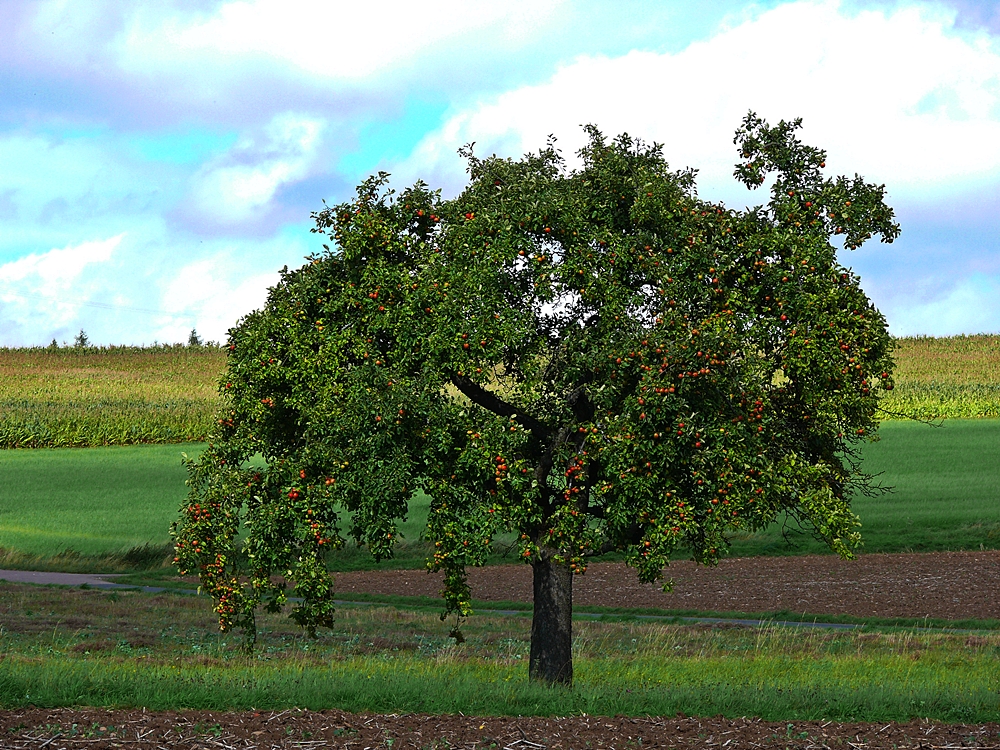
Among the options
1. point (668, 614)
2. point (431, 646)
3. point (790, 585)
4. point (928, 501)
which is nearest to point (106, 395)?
point (928, 501)

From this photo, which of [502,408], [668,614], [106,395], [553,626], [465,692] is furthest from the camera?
[106,395]

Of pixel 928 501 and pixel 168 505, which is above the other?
pixel 928 501

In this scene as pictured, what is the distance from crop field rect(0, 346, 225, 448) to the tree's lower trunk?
145ft

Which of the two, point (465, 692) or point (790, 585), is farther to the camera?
point (790, 585)

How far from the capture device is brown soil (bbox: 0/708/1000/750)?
12.5m

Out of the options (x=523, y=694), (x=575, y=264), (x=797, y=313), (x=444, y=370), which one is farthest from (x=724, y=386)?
(x=523, y=694)

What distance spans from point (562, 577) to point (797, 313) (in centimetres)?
592

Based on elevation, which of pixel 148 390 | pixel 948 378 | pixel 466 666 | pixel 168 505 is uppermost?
pixel 948 378

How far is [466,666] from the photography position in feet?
64.6

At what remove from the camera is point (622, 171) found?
17.1m

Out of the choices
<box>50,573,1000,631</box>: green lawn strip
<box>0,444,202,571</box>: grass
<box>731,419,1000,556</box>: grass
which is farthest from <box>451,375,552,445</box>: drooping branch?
<box>0,444,202,571</box>: grass

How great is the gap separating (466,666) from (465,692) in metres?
4.70

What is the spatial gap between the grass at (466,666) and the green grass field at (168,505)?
7.99 meters

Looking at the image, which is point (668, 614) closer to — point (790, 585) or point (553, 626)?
point (790, 585)
